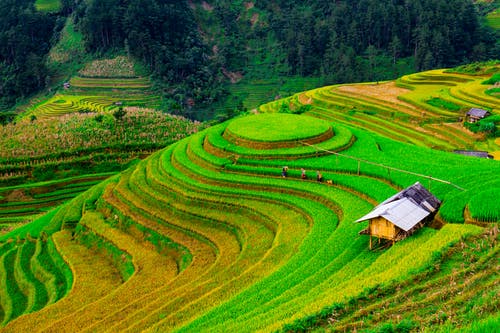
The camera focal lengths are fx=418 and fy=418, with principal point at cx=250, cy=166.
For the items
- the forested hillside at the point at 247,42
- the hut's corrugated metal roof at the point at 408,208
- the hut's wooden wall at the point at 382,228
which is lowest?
the hut's wooden wall at the point at 382,228

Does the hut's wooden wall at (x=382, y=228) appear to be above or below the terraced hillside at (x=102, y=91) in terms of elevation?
below

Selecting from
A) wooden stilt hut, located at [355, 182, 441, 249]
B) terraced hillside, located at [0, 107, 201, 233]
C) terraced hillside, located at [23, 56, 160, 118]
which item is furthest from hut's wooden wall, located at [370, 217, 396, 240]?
terraced hillside, located at [23, 56, 160, 118]

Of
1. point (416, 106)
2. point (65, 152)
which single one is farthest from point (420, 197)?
point (65, 152)

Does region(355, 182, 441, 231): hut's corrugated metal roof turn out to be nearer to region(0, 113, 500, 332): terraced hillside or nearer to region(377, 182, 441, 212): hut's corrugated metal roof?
region(377, 182, 441, 212): hut's corrugated metal roof

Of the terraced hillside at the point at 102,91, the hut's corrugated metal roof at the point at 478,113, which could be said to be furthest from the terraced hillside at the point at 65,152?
the hut's corrugated metal roof at the point at 478,113

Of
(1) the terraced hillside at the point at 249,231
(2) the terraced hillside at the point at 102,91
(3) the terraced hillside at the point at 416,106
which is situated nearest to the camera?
(1) the terraced hillside at the point at 249,231

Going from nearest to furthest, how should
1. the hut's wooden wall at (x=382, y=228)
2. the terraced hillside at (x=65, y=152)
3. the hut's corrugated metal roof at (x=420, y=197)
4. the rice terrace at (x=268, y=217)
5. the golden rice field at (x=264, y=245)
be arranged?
the golden rice field at (x=264, y=245) < the rice terrace at (x=268, y=217) < the hut's wooden wall at (x=382, y=228) < the hut's corrugated metal roof at (x=420, y=197) < the terraced hillside at (x=65, y=152)

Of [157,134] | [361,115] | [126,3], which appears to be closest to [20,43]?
[126,3]

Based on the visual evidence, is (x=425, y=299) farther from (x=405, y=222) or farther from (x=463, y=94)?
(x=463, y=94)

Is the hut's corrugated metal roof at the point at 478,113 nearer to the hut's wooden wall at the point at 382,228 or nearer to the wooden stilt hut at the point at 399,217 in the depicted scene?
the wooden stilt hut at the point at 399,217
